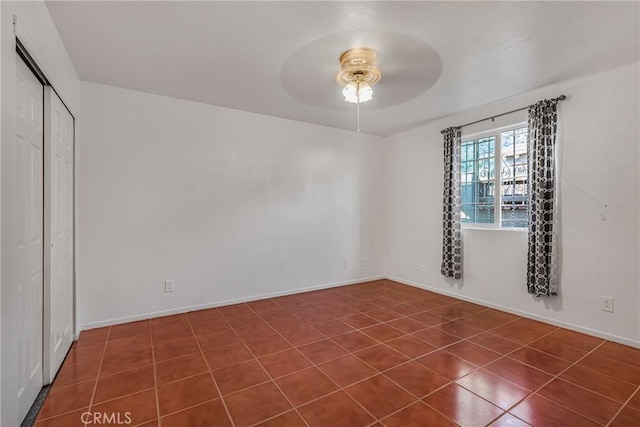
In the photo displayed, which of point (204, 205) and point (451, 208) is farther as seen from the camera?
point (451, 208)

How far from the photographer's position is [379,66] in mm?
2586

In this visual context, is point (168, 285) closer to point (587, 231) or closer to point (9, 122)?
point (9, 122)

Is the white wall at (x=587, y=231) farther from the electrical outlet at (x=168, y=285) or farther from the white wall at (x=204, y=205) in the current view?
the electrical outlet at (x=168, y=285)

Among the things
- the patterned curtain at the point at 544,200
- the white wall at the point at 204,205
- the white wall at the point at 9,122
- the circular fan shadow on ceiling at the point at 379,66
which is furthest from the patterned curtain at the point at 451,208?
the white wall at the point at 9,122

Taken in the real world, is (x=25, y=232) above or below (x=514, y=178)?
below

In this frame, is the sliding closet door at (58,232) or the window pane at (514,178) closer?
the sliding closet door at (58,232)

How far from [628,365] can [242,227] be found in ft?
12.7

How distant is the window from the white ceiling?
60 centimetres

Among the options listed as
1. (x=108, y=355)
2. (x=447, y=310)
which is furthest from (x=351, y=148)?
(x=108, y=355)

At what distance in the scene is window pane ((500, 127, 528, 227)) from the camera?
11.0 feet

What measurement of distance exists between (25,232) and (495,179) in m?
4.39

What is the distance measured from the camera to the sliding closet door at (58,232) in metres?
1.97

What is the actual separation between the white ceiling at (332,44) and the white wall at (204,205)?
0.42 meters

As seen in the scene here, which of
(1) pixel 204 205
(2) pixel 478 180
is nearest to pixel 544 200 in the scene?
(2) pixel 478 180
